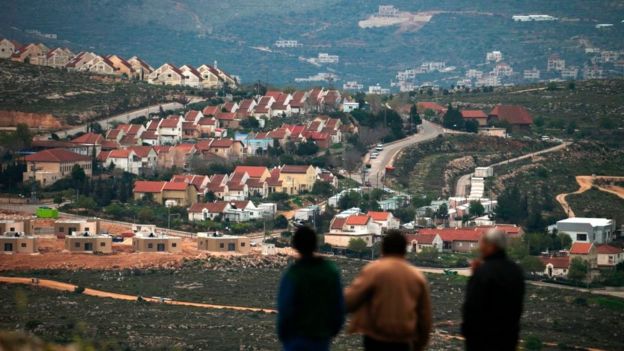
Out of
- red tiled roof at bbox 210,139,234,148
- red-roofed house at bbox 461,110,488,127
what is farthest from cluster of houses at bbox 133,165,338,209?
red-roofed house at bbox 461,110,488,127

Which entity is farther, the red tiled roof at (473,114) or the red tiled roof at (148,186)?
the red tiled roof at (473,114)

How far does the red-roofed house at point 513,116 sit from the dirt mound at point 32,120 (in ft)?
60.5

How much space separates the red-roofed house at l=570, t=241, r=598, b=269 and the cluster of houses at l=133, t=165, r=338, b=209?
11925 millimetres

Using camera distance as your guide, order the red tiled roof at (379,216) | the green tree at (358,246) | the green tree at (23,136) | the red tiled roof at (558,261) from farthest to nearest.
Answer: the green tree at (23,136) → the red tiled roof at (379,216) → the green tree at (358,246) → the red tiled roof at (558,261)

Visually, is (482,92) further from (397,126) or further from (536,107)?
(397,126)

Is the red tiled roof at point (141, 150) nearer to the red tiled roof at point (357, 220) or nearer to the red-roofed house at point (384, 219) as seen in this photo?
the red-roofed house at point (384, 219)

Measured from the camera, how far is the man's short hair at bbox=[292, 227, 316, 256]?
9664 mm

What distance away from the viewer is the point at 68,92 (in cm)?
7094

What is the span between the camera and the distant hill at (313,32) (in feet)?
478

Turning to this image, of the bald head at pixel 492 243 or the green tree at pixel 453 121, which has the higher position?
the green tree at pixel 453 121

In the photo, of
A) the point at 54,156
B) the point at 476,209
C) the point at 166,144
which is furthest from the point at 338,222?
the point at 166,144

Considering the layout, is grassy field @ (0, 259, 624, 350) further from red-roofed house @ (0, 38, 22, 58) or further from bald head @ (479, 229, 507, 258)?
red-roofed house @ (0, 38, 22, 58)

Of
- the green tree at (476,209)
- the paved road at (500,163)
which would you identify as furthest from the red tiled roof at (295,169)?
the green tree at (476,209)

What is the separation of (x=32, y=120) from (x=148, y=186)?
1496cm
